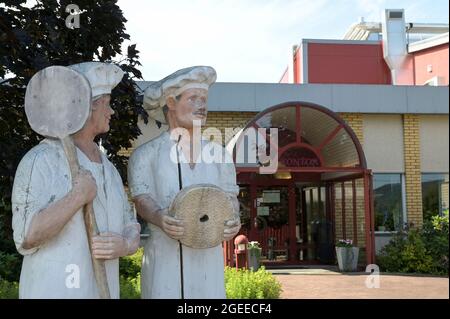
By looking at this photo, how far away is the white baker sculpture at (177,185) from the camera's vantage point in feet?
7.68

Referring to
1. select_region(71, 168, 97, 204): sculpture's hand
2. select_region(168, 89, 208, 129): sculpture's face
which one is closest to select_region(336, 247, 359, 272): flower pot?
select_region(168, 89, 208, 129): sculpture's face

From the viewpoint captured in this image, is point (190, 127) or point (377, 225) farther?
point (377, 225)

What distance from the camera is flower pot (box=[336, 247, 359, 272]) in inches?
415

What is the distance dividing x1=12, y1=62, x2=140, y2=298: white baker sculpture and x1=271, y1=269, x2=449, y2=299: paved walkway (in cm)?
548

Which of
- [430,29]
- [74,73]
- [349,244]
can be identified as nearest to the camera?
[74,73]

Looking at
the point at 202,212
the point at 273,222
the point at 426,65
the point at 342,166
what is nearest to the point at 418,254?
the point at 342,166

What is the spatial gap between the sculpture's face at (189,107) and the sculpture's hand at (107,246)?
0.69 m

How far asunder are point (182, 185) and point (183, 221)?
254 mm

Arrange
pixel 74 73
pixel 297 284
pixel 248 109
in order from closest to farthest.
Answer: pixel 74 73 < pixel 297 284 < pixel 248 109

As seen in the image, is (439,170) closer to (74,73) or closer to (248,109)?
(248,109)

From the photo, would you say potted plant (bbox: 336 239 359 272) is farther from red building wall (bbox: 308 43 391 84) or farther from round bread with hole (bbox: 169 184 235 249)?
round bread with hole (bbox: 169 184 235 249)

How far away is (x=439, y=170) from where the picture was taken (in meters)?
12.4

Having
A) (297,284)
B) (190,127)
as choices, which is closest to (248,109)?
(297,284)

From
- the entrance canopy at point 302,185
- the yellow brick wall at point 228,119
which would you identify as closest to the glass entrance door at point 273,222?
the entrance canopy at point 302,185
